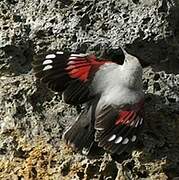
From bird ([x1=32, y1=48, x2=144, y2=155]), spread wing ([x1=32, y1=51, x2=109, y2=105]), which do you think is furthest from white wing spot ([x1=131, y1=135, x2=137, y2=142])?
spread wing ([x1=32, y1=51, x2=109, y2=105])

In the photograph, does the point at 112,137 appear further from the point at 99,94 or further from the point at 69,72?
the point at 69,72

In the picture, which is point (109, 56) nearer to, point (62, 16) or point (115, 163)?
point (62, 16)

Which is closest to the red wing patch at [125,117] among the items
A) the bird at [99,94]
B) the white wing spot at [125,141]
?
the bird at [99,94]

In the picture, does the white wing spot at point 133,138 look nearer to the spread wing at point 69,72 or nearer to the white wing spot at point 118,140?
the white wing spot at point 118,140

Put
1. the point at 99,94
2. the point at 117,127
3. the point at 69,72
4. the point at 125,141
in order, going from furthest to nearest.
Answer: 1. the point at 69,72
2. the point at 99,94
3. the point at 117,127
4. the point at 125,141

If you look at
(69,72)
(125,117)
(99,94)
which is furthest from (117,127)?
(69,72)
